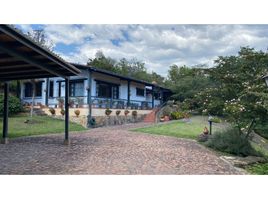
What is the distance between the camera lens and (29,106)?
1455cm

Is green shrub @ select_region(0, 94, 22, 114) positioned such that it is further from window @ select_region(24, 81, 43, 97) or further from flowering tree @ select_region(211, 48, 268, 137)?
flowering tree @ select_region(211, 48, 268, 137)

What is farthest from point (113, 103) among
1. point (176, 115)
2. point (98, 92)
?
point (176, 115)

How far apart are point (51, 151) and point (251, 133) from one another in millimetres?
5909

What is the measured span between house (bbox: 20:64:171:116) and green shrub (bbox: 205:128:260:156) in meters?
3.74

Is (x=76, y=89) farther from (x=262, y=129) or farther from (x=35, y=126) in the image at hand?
(x=262, y=129)

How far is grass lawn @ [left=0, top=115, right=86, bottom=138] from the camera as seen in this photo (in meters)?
11.0

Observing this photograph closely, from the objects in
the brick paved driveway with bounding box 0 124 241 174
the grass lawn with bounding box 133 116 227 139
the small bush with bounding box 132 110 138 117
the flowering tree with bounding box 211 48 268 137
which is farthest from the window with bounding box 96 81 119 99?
the flowering tree with bounding box 211 48 268 137

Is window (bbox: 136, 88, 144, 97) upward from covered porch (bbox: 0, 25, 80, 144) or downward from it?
downward

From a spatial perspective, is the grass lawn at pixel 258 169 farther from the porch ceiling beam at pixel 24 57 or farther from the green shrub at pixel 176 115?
the porch ceiling beam at pixel 24 57

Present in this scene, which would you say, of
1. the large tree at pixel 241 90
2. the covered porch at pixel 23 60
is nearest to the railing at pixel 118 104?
the covered porch at pixel 23 60

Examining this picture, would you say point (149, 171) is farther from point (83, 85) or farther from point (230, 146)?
point (83, 85)

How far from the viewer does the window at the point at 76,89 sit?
13.2 meters

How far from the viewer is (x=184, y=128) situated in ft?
39.8

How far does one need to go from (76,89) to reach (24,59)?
23.3ft
